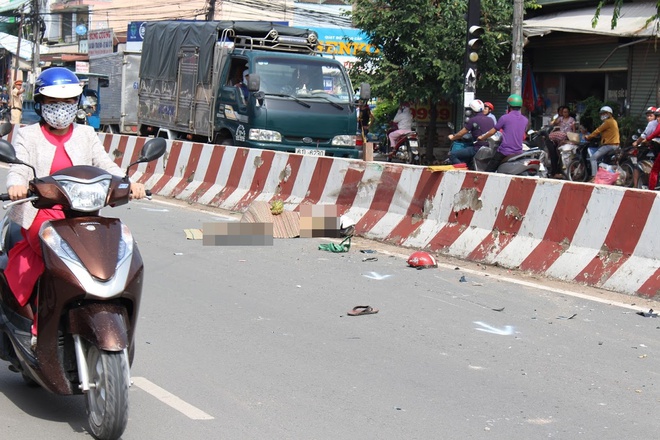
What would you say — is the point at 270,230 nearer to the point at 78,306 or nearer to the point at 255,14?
the point at 78,306

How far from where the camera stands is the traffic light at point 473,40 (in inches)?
643

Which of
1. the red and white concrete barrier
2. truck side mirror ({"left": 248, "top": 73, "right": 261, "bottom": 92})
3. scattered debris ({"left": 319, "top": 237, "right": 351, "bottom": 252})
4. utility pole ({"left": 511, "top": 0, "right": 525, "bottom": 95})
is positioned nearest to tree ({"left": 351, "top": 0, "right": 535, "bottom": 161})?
utility pole ({"left": 511, "top": 0, "right": 525, "bottom": 95})

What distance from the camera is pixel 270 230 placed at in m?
11.8

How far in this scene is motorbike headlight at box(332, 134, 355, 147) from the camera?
715 inches

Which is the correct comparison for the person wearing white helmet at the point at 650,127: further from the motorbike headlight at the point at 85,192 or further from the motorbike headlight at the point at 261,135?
the motorbike headlight at the point at 85,192

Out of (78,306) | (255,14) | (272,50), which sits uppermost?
(255,14)

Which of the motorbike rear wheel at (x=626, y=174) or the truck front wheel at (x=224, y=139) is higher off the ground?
the truck front wheel at (x=224, y=139)

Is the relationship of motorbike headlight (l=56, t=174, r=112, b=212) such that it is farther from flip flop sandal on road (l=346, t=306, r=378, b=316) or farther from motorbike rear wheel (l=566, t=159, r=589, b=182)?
motorbike rear wheel (l=566, t=159, r=589, b=182)

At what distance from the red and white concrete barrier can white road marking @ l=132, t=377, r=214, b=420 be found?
4.74 m

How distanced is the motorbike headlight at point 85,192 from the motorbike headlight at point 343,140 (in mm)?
13717

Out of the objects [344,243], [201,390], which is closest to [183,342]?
[201,390]

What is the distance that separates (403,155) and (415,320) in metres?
17.1

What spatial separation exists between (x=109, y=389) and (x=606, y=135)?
15.4 meters

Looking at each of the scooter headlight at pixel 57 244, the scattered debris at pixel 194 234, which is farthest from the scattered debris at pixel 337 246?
the scooter headlight at pixel 57 244
